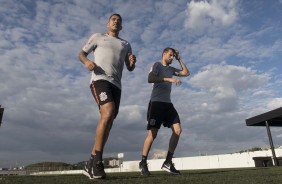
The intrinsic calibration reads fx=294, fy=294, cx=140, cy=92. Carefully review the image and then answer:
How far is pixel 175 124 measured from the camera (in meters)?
5.58

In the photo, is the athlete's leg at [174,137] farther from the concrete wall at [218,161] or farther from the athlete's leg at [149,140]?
the concrete wall at [218,161]

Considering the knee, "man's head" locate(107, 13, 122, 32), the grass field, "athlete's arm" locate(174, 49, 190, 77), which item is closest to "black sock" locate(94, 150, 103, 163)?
the grass field

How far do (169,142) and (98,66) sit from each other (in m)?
2.33

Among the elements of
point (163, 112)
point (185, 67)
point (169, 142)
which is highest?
point (185, 67)

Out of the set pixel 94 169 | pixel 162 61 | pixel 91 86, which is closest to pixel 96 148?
pixel 94 169

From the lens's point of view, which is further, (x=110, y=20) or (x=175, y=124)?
(x=175, y=124)

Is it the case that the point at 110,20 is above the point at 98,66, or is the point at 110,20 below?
above

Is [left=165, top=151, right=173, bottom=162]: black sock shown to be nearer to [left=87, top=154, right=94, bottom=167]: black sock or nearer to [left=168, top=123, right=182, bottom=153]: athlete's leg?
[left=168, top=123, right=182, bottom=153]: athlete's leg

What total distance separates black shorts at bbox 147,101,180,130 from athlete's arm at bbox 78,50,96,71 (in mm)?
2022

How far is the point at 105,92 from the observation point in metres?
3.71

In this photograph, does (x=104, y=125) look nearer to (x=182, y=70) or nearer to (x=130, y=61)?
(x=130, y=61)

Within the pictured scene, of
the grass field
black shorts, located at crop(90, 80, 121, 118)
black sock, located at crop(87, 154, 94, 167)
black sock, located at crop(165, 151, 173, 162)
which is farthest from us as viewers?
black sock, located at crop(165, 151, 173, 162)

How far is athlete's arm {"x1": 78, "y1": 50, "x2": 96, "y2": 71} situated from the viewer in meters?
3.71

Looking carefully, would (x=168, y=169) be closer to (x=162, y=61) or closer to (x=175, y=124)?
(x=175, y=124)
